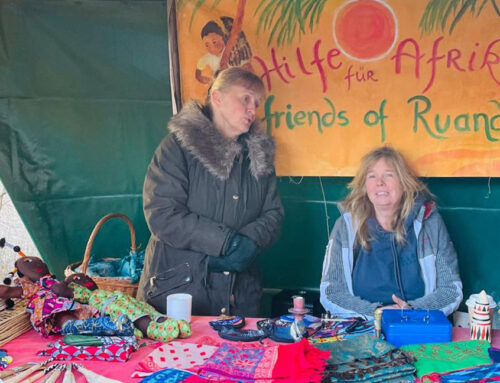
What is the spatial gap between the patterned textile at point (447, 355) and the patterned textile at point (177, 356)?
63 cm

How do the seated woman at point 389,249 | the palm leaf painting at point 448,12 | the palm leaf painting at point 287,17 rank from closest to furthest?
1. the seated woman at point 389,249
2. the palm leaf painting at point 448,12
3. the palm leaf painting at point 287,17

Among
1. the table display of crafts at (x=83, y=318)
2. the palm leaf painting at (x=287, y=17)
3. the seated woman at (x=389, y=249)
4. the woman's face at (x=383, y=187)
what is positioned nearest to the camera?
the table display of crafts at (x=83, y=318)

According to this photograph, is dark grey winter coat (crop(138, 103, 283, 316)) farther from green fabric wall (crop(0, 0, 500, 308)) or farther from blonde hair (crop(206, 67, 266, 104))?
green fabric wall (crop(0, 0, 500, 308))

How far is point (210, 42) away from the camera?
11.8 ft

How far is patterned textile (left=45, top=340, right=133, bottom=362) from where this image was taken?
6.28 ft

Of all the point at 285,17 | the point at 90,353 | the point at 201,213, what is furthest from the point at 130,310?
the point at 285,17

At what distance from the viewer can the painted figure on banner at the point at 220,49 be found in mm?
3582

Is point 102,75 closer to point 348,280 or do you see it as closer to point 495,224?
point 348,280

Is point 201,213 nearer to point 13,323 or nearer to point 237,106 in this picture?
→ point 237,106

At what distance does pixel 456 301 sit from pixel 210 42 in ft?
6.49

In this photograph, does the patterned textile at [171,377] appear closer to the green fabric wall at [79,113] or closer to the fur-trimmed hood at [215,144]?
the fur-trimmed hood at [215,144]

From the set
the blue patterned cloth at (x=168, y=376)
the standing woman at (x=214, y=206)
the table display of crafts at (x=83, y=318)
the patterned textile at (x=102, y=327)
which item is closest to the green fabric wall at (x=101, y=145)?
the standing woman at (x=214, y=206)

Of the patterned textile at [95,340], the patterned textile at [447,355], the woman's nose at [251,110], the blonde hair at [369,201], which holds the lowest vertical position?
the patterned textile at [447,355]

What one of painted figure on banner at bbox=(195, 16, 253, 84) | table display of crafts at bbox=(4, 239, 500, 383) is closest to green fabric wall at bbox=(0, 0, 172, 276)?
painted figure on banner at bbox=(195, 16, 253, 84)
